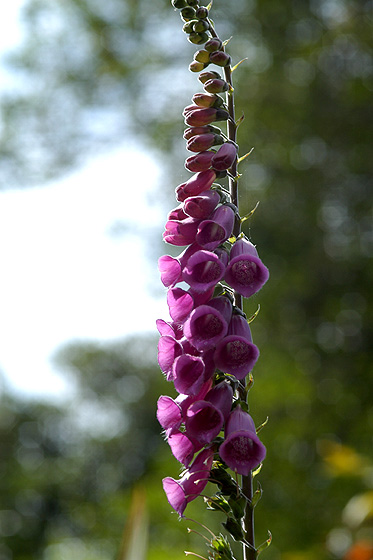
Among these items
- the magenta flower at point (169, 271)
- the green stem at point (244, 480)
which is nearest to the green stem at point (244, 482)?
the green stem at point (244, 480)

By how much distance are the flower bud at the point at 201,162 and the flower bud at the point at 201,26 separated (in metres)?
0.25

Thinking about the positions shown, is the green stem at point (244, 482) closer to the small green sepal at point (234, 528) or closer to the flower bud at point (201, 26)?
the small green sepal at point (234, 528)

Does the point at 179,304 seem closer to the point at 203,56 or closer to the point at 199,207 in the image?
the point at 199,207

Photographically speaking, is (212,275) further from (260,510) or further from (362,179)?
(362,179)

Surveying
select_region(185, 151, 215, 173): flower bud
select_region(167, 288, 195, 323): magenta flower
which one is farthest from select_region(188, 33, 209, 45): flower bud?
select_region(167, 288, 195, 323): magenta flower

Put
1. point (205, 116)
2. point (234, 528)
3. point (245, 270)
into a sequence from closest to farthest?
point (234, 528) < point (245, 270) < point (205, 116)

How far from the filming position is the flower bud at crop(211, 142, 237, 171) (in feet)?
3.48

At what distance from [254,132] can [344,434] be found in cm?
417

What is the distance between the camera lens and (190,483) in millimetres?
1035

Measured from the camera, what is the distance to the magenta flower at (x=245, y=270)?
1030 millimetres

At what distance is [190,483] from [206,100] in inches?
25.7

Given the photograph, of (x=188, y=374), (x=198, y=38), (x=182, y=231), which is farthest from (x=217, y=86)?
(x=188, y=374)

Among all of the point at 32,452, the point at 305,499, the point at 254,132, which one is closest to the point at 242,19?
the point at 254,132

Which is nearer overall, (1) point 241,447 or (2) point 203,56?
(1) point 241,447
